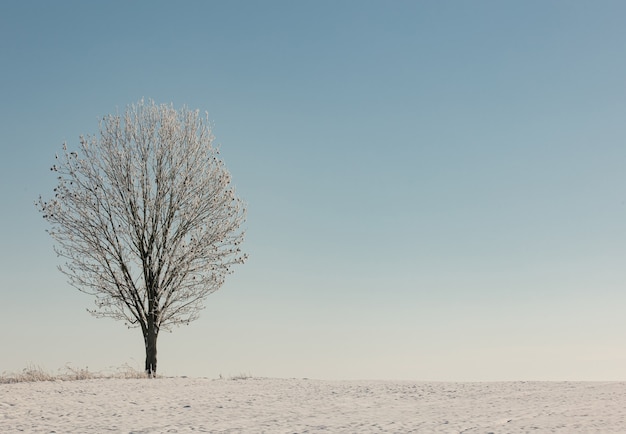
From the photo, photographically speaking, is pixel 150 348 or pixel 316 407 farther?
pixel 150 348

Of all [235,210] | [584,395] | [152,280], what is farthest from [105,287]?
[584,395]

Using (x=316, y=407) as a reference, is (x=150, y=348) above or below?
above

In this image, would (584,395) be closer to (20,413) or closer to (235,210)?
(20,413)

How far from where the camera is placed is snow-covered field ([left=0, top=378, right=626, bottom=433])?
8023mm

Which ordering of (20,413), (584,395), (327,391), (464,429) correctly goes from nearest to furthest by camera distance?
(464,429), (20,413), (584,395), (327,391)

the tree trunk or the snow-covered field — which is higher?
the tree trunk

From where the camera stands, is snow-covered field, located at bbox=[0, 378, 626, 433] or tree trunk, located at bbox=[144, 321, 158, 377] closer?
snow-covered field, located at bbox=[0, 378, 626, 433]

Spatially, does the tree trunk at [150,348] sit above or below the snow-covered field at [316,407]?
above

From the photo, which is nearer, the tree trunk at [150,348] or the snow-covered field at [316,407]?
the snow-covered field at [316,407]

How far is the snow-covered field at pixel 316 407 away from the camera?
802 centimetres

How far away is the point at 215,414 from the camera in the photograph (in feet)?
30.5

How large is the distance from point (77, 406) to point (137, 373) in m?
6.27

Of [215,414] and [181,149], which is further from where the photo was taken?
[181,149]

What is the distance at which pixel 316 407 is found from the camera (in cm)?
985
